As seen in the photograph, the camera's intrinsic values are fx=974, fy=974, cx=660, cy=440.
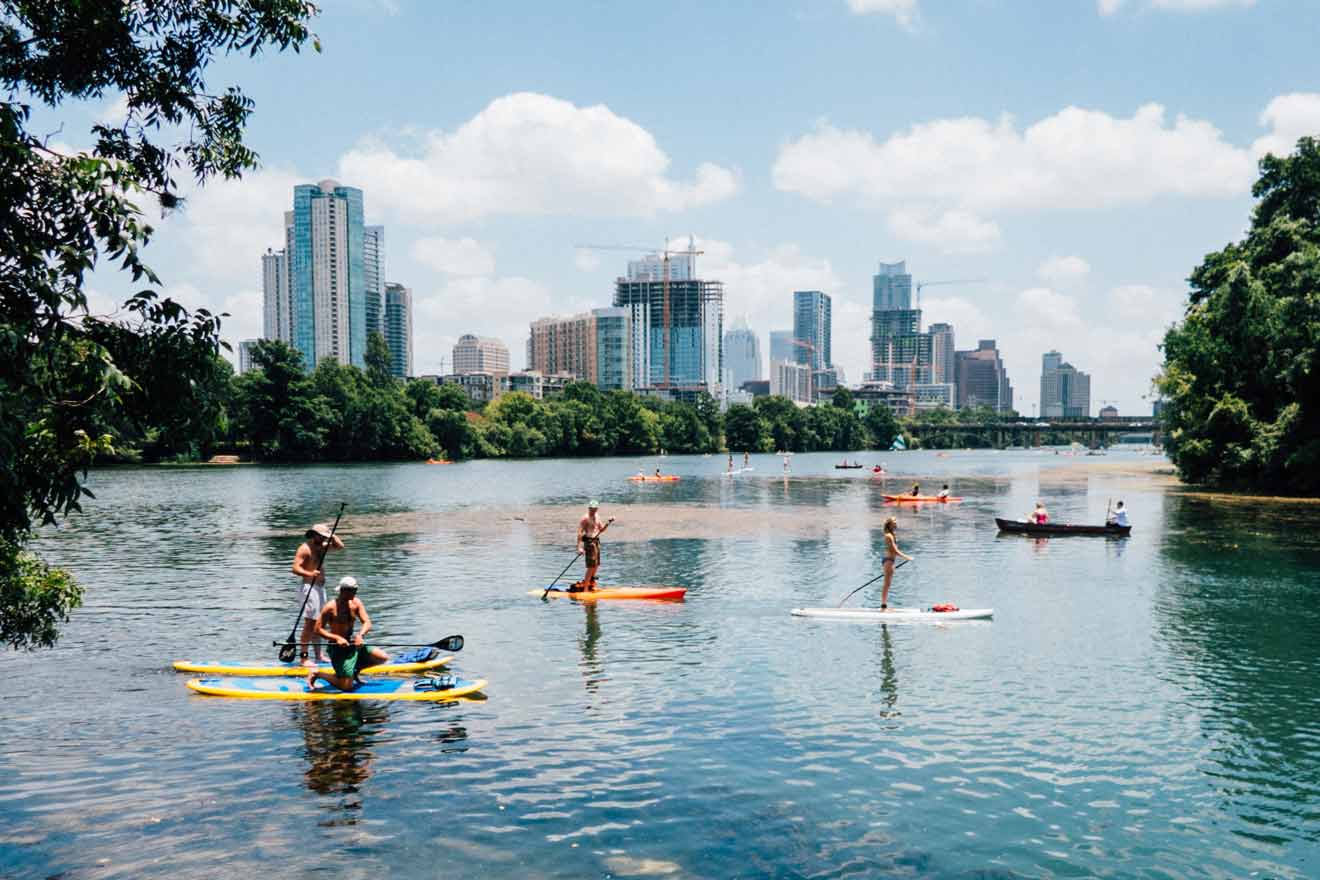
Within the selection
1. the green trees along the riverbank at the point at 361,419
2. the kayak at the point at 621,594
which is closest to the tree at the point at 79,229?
the kayak at the point at 621,594

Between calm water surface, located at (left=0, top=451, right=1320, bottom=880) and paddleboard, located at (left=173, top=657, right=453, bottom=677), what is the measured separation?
62 cm

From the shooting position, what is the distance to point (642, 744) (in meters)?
15.4

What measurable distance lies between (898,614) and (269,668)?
15315 millimetres

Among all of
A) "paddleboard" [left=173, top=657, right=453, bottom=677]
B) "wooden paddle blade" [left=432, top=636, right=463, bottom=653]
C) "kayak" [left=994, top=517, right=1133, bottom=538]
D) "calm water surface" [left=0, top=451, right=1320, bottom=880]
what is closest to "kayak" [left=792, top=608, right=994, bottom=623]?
"calm water surface" [left=0, top=451, right=1320, bottom=880]

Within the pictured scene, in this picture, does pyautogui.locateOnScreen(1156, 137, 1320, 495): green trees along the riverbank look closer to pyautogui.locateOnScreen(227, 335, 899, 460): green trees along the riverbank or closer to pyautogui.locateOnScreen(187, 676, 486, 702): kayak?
pyautogui.locateOnScreen(187, 676, 486, 702): kayak

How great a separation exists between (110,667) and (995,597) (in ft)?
78.0

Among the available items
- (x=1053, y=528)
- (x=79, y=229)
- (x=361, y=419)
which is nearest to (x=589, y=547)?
(x=79, y=229)

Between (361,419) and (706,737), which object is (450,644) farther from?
(361,419)

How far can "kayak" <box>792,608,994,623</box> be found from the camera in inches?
996

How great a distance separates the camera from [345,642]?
1800 cm

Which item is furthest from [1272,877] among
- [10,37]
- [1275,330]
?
[1275,330]

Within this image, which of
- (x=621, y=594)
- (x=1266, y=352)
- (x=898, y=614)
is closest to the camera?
(x=898, y=614)

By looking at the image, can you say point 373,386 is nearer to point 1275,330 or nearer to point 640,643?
point 1275,330

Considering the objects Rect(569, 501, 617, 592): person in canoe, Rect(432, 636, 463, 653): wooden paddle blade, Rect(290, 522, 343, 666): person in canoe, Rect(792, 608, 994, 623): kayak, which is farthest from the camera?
Rect(569, 501, 617, 592): person in canoe
